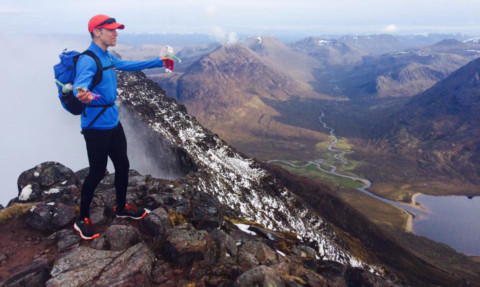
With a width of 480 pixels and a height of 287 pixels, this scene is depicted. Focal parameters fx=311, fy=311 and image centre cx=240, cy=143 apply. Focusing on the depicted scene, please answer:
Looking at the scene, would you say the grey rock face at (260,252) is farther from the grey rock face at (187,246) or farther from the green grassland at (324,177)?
the green grassland at (324,177)

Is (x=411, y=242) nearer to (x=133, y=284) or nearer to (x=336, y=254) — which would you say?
(x=336, y=254)

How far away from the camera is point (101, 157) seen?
32.4 ft

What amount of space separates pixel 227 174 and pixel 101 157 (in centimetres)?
3965

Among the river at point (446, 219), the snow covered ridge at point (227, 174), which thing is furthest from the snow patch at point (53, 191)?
the river at point (446, 219)

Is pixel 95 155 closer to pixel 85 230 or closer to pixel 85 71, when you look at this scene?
pixel 85 71

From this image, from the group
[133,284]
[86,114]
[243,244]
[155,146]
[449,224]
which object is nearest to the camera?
[133,284]

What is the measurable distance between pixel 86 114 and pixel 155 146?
38399 mm

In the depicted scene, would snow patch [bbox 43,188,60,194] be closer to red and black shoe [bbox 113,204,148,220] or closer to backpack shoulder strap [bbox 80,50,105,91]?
red and black shoe [bbox 113,204,148,220]

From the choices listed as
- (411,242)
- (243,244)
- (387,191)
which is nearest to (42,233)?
(243,244)

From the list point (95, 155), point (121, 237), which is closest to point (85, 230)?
point (121, 237)

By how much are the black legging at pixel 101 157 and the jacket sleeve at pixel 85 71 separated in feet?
5.70

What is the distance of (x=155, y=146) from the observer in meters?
46.8

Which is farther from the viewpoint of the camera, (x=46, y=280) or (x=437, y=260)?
(x=437, y=260)

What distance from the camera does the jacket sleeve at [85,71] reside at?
8314 millimetres
